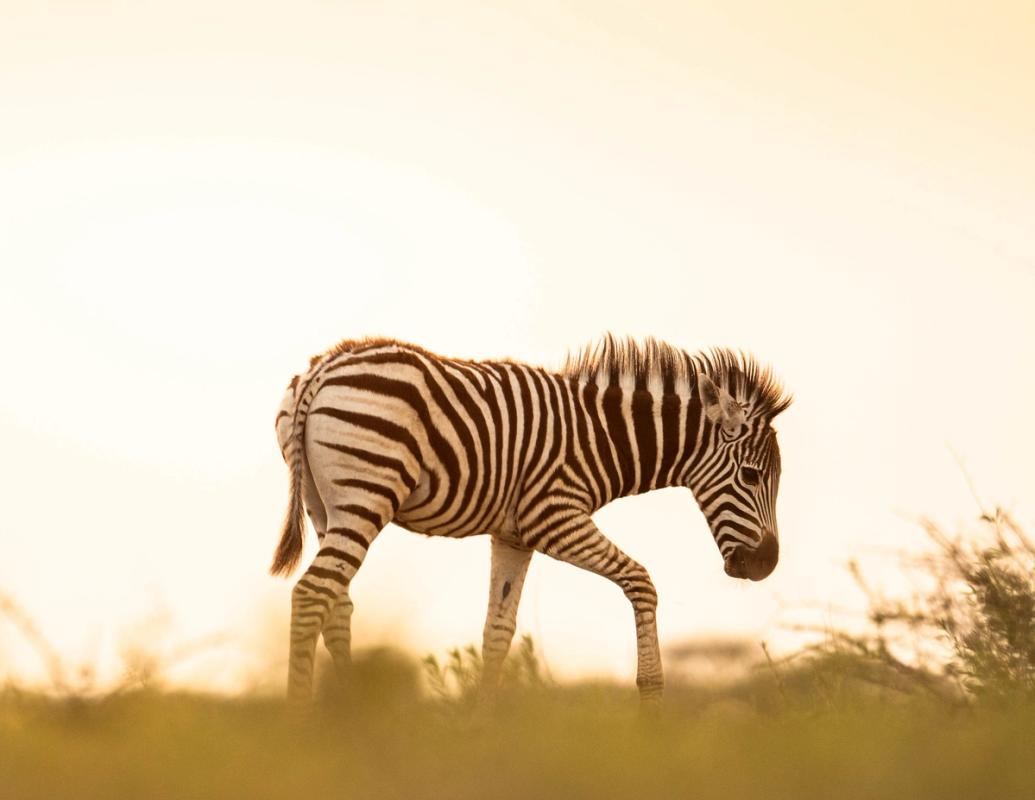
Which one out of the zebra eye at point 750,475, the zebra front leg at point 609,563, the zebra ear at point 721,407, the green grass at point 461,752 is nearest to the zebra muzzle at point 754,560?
the zebra eye at point 750,475

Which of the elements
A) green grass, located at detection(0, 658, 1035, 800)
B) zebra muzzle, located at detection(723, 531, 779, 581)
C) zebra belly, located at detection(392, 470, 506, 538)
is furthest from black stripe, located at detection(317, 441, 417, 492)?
zebra muzzle, located at detection(723, 531, 779, 581)

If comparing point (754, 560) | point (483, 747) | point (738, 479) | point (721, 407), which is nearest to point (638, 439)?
point (721, 407)

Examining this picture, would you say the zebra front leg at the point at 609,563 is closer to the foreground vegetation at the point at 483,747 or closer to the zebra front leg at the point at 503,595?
the zebra front leg at the point at 503,595

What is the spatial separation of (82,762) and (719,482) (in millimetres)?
8242

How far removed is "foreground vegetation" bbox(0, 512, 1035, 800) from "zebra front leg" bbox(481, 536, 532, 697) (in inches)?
122

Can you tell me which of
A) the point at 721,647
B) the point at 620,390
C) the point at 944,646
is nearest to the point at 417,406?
the point at 620,390

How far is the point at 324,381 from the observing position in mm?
10406

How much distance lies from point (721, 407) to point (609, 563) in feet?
6.36

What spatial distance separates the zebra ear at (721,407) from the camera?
12250 millimetres

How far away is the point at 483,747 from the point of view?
556 centimetres

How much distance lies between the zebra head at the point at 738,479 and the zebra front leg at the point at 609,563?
151cm

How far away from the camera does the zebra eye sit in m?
12.4

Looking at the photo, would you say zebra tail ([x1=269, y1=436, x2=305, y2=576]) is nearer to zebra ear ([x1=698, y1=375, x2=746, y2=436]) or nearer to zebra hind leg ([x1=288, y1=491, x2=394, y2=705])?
zebra hind leg ([x1=288, y1=491, x2=394, y2=705])

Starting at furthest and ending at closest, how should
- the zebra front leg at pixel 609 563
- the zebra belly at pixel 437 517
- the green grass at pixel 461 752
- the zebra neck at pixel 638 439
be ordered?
the zebra neck at pixel 638 439 < the zebra front leg at pixel 609 563 < the zebra belly at pixel 437 517 < the green grass at pixel 461 752
